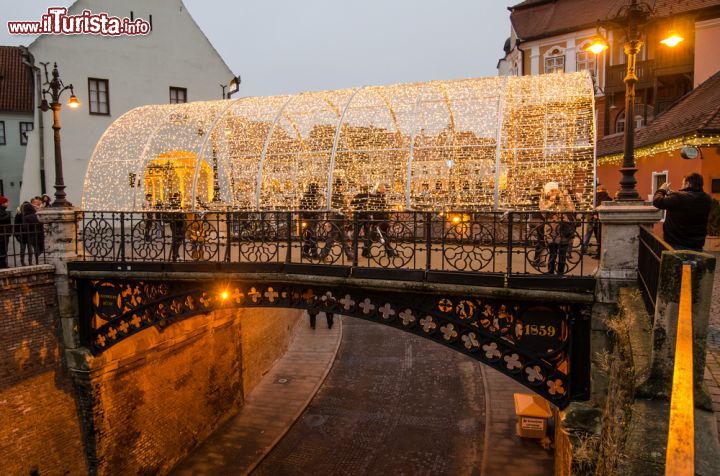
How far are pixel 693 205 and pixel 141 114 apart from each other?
13.5m

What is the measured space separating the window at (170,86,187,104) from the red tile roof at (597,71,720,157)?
65.9 feet

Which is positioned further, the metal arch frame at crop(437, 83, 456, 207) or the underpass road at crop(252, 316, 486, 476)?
the underpass road at crop(252, 316, 486, 476)

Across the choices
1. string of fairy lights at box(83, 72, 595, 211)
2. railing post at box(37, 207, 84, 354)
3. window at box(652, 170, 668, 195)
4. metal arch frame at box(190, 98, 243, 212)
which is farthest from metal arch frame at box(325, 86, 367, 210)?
window at box(652, 170, 668, 195)

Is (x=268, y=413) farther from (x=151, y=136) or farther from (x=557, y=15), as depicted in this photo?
(x=557, y=15)

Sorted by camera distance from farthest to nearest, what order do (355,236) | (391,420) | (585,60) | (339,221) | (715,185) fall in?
(585,60) < (391,420) < (715,185) < (339,221) < (355,236)

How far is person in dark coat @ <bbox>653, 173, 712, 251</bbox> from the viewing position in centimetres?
690

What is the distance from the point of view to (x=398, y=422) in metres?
16.6

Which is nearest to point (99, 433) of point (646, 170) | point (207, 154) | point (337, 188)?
point (207, 154)

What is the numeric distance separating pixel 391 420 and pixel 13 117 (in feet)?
90.7

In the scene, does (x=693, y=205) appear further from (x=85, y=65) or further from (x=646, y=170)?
(x=85, y=65)

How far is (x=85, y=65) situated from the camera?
23.0 m

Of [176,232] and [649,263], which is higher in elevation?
[176,232]

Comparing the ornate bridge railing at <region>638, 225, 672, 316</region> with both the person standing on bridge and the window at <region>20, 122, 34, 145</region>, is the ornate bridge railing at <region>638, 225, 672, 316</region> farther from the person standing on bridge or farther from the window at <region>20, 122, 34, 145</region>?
the window at <region>20, 122, 34, 145</region>

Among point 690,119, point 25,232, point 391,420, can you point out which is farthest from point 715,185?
point 25,232
